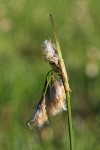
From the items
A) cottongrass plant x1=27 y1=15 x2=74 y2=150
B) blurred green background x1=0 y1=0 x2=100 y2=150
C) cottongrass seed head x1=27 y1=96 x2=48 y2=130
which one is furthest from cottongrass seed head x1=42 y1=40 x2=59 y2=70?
blurred green background x1=0 y1=0 x2=100 y2=150

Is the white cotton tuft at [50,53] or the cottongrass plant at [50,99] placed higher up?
the white cotton tuft at [50,53]

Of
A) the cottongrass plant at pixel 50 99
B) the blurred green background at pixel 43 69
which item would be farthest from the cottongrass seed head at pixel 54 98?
the blurred green background at pixel 43 69

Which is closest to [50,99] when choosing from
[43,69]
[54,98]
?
[54,98]

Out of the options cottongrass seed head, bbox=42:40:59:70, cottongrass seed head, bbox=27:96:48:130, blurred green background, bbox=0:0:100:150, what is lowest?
cottongrass seed head, bbox=27:96:48:130

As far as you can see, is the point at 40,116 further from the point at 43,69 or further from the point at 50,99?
the point at 43,69

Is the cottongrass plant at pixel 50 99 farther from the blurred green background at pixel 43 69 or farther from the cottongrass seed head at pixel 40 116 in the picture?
the blurred green background at pixel 43 69

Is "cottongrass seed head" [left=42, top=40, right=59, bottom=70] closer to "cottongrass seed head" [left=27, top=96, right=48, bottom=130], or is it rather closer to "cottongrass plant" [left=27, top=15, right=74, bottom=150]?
"cottongrass plant" [left=27, top=15, right=74, bottom=150]
